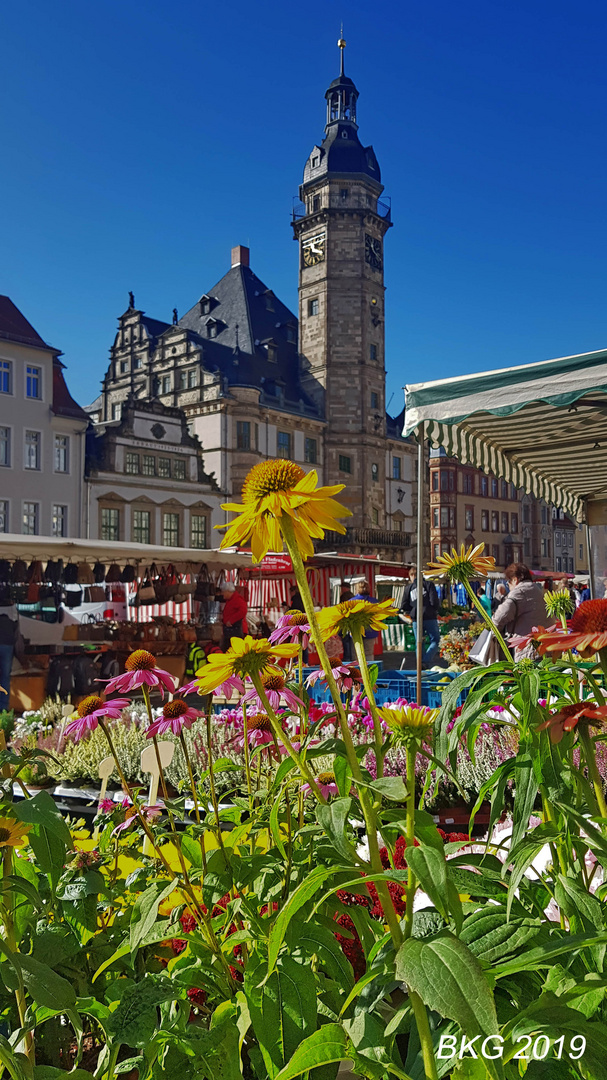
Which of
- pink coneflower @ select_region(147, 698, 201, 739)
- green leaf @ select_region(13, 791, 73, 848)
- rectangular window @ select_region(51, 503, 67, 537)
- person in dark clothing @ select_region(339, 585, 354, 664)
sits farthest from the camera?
rectangular window @ select_region(51, 503, 67, 537)

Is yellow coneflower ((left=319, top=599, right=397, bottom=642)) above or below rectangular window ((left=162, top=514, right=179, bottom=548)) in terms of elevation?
below

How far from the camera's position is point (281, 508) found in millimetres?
1117

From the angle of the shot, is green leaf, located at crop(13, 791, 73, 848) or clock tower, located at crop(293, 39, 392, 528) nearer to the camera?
green leaf, located at crop(13, 791, 73, 848)

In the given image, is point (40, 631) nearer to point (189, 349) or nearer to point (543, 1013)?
point (543, 1013)

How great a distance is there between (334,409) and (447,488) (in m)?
18.7

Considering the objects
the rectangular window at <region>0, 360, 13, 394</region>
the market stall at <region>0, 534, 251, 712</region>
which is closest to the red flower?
the market stall at <region>0, 534, 251, 712</region>

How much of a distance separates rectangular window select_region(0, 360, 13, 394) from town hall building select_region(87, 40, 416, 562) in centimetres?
985

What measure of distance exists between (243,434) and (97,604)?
23.7 metres

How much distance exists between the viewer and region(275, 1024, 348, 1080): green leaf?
859 mm

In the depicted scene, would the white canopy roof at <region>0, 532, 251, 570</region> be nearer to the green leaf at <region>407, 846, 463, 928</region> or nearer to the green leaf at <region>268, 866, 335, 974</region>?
the green leaf at <region>268, 866, 335, 974</region>

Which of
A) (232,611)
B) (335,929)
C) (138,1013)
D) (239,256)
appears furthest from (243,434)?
(138,1013)

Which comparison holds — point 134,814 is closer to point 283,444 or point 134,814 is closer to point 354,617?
point 354,617

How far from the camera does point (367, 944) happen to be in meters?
1.19

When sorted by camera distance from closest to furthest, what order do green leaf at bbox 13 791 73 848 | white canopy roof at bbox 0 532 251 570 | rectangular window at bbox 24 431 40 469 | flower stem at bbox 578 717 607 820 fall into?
flower stem at bbox 578 717 607 820 < green leaf at bbox 13 791 73 848 < white canopy roof at bbox 0 532 251 570 < rectangular window at bbox 24 431 40 469
